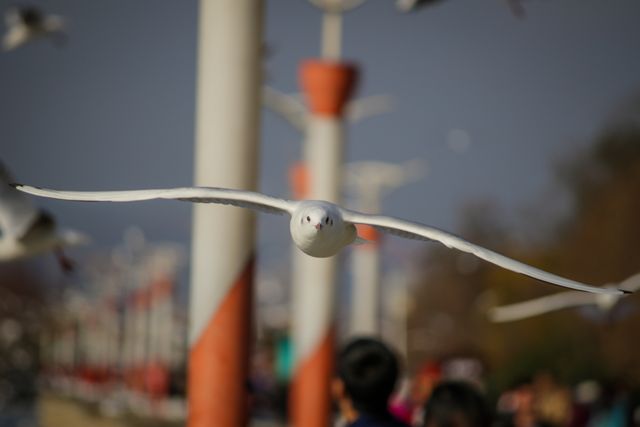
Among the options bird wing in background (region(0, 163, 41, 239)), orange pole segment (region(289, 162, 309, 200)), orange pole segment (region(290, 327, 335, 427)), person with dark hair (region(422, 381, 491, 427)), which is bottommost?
orange pole segment (region(290, 327, 335, 427))

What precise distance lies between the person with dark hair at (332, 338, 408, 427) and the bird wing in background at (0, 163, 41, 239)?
1943 mm

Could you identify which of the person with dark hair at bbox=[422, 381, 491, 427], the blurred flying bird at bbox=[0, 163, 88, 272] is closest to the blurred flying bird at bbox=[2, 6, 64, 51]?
the blurred flying bird at bbox=[0, 163, 88, 272]

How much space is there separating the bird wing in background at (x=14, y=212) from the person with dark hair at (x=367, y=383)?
1.94m

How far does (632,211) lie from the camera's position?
16359 millimetres

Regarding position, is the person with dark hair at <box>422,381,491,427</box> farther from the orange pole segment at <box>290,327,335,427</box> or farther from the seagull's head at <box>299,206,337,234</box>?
the orange pole segment at <box>290,327,335,427</box>

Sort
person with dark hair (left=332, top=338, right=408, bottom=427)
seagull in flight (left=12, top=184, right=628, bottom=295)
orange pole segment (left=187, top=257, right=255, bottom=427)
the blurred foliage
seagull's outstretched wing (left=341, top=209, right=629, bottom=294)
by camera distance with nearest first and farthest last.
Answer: seagull's outstretched wing (left=341, top=209, right=629, bottom=294) → seagull in flight (left=12, top=184, right=628, bottom=295) → person with dark hair (left=332, top=338, right=408, bottom=427) → orange pole segment (left=187, top=257, right=255, bottom=427) → the blurred foliage

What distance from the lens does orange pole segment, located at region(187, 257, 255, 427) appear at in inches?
158

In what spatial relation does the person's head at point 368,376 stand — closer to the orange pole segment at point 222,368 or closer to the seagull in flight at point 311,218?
the seagull in flight at point 311,218

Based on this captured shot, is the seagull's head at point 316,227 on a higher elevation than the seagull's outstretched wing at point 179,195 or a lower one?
lower

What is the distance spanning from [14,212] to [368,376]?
2.10m

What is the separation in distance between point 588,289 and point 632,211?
47.0ft

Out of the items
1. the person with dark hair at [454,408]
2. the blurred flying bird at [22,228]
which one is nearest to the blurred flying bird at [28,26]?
the blurred flying bird at [22,228]

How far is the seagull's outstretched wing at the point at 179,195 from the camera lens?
2973 millimetres

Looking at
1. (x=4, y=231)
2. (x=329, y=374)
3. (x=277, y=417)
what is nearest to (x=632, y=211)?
(x=277, y=417)
